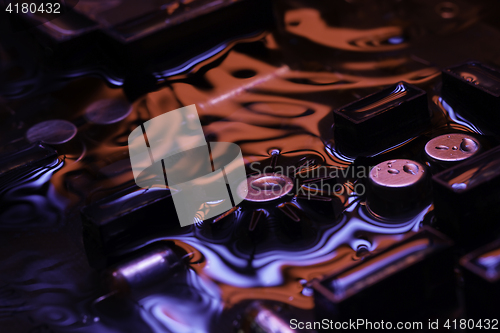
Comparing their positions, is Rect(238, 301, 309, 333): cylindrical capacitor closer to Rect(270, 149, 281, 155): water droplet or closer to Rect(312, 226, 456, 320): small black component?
Rect(312, 226, 456, 320): small black component

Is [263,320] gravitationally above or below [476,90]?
below

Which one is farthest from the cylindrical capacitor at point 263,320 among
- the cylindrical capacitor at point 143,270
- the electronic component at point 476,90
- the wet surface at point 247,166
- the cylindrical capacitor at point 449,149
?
the electronic component at point 476,90

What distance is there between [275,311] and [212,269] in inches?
4.6

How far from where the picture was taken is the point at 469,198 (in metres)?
0.67

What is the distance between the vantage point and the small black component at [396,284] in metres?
0.60

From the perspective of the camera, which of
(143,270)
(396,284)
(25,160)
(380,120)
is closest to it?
(396,284)

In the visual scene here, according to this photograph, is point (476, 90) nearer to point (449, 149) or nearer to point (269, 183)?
point (449, 149)

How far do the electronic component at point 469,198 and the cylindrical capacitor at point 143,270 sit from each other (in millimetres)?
351

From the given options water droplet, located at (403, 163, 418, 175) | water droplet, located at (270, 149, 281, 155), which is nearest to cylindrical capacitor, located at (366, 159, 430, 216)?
water droplet, located at (403, 163, 418, 175)

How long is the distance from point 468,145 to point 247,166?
0.34 metres

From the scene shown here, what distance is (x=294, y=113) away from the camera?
1.04m

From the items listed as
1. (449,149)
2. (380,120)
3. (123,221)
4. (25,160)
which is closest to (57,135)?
(25,160)

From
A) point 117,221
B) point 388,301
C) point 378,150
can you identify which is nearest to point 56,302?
point 117,221

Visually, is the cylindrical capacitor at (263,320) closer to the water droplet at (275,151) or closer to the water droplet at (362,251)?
the water droplet at (362,251)
